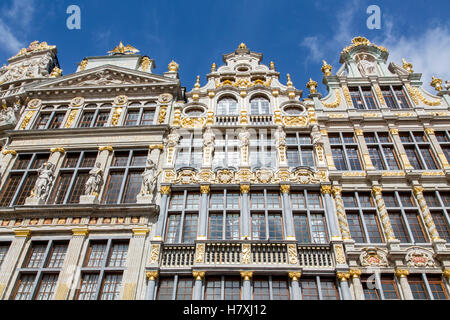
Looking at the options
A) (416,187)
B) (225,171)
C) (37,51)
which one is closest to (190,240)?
(225,171)

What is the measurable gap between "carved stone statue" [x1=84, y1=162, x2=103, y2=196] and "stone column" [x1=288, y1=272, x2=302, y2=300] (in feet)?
31.4

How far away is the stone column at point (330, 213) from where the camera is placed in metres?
15.2

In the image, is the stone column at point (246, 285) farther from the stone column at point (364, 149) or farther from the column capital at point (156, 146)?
the column capital at point (156, 146)

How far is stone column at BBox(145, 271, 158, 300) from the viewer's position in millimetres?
13885

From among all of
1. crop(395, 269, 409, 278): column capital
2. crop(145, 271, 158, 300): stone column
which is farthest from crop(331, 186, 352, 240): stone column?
crop(145, 271, 158, 300): stone column

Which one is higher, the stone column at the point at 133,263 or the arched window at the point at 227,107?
the arched window at the point at 227,107

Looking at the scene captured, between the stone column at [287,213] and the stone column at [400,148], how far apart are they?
5.91m

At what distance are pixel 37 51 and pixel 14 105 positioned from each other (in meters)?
6.67

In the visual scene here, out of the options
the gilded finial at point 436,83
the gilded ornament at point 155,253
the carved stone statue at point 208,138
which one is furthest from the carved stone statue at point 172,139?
the gilded finial at point 436,83

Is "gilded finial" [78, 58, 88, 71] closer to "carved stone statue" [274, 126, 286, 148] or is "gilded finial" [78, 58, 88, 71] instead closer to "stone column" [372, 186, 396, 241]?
"carved stone statue" [274, 126, 286, 148]

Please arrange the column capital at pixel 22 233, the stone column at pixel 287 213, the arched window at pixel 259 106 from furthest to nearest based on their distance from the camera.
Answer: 1. the arched window at pixel 259 106
2. the column capital at pixel 22 233
3. the stone column at pixel 287 213

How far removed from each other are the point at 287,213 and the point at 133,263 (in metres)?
6.91

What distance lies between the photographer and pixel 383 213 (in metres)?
15.8

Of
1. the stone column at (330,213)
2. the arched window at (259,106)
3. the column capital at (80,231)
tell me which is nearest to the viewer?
the stone column at (330,213)
